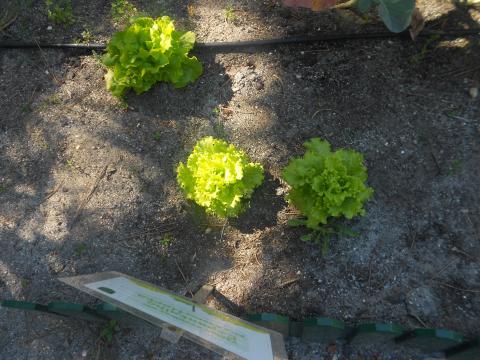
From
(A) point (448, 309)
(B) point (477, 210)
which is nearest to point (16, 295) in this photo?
(A) point (448, 309)

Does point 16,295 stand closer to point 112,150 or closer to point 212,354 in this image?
point 112,150

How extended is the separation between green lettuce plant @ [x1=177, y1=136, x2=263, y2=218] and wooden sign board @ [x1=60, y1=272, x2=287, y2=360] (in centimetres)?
82

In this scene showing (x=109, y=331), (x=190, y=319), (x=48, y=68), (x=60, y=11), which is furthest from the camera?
(x=60, y=11)

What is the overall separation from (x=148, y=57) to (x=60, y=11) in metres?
1.29

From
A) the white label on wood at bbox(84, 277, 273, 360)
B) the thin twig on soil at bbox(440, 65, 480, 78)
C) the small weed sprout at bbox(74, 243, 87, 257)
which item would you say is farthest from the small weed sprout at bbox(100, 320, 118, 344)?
the thin twig on soil at bbox(440, 65, 480, 78)

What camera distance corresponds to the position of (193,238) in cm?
297

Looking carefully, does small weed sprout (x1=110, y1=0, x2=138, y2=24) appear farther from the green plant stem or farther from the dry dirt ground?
the green plant stem

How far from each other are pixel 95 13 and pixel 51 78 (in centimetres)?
77

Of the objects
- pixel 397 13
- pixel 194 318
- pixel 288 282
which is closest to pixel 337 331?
pixel 288 282

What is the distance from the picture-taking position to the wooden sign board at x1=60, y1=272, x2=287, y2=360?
1702 millimetres

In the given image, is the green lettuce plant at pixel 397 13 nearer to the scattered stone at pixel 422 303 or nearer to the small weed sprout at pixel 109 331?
the scattered stone at pixel 422 303

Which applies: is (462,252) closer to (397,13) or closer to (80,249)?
(397,13)

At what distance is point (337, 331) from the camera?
7.75ft

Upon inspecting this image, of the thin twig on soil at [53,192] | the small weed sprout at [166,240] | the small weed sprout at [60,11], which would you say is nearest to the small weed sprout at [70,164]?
the thin twig on soil at [53,192]
